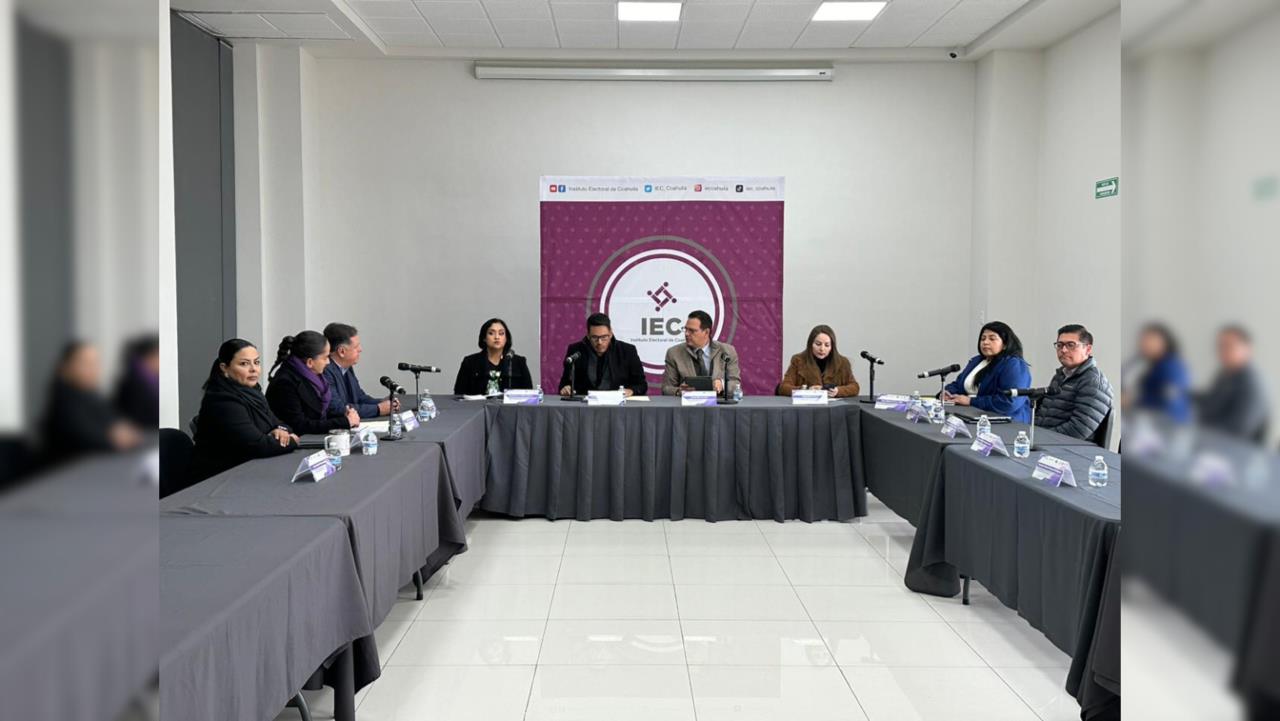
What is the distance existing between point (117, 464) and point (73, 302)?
2.5 inches

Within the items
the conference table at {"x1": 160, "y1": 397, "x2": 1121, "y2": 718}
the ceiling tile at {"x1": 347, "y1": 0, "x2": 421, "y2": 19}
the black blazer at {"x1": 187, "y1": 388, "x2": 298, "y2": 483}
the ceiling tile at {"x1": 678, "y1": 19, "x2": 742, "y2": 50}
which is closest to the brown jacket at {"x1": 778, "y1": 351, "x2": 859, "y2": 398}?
the conference table at {"x1": 160, "y1": 397, "x2": 1121, "y2": 718}

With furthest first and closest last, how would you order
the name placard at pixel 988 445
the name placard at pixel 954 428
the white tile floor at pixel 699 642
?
the name placard at pixel 954 428, the name placard at pixel 988 445, the white tile floor at pixel 699 642

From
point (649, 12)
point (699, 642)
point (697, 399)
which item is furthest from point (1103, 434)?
point (649, 12)

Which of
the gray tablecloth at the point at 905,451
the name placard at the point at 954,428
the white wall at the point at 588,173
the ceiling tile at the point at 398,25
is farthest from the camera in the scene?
the white wall at the point at 588,173

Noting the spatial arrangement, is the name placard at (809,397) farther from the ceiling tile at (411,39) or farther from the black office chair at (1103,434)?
the ceiling tile at (411,39)

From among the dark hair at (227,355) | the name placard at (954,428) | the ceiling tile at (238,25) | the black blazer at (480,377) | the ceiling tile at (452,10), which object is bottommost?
the name placard at (954,428)

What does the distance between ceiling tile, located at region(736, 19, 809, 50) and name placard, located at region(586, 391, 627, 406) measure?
8.57 ft

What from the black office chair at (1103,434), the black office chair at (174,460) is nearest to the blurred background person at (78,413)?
the black office chair at (174,460)

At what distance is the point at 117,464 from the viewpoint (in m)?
0.35

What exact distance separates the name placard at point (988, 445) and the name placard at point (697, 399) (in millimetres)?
1662

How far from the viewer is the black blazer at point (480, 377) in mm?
5293

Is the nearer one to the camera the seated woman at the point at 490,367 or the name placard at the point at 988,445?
the name placard at the point at 988,445

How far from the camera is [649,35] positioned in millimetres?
6020

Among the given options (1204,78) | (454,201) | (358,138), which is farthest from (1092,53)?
(1204,78)
